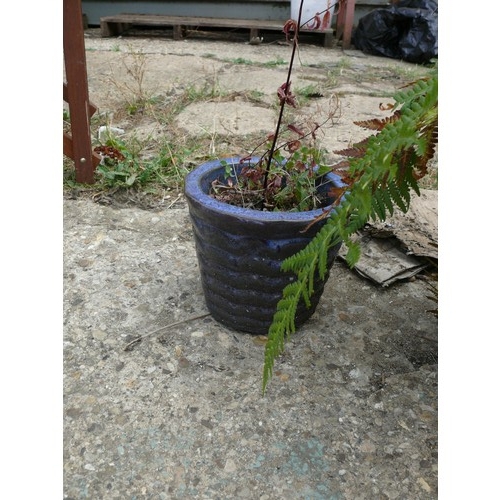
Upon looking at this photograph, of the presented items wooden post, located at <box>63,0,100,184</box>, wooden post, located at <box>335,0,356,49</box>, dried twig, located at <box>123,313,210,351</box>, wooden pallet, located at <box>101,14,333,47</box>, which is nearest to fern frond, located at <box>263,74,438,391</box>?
dried twig, located at <box>123,313,210,351</box>

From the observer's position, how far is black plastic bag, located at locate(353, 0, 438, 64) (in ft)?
17.8

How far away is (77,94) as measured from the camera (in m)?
2.44

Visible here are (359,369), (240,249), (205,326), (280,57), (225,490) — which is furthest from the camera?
(280,57)

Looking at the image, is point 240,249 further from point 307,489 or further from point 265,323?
point 307,489

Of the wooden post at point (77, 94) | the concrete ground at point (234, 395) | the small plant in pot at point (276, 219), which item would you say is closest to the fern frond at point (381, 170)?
the small plant in pot at point (276, 219)

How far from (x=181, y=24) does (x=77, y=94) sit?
380 centimetres

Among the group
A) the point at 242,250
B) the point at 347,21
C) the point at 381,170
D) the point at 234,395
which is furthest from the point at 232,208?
the point at 347,21

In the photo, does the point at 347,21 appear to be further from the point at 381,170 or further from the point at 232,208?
the point at 381,170

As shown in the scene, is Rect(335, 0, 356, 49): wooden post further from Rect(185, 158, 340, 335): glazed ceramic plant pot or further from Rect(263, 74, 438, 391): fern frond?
Rect(263, 74, 438, 391): fern frond

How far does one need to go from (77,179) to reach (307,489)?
1.90 m

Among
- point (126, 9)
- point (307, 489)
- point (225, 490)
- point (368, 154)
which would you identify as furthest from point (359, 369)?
point (126, 9)

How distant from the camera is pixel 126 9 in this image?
21.4ft

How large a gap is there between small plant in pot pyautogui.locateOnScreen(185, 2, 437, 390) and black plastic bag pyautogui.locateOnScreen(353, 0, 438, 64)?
4.31 meters

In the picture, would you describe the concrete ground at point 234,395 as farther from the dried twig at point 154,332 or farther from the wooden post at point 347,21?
the wooden post at point 347,21
